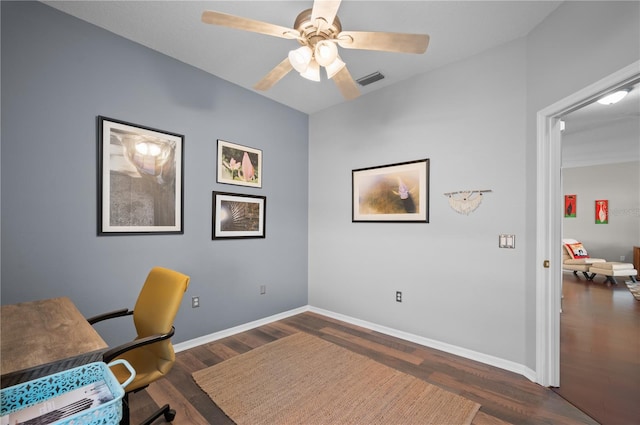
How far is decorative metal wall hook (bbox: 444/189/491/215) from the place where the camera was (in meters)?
2.71

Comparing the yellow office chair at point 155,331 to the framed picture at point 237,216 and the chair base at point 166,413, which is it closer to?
the chair base at point 166,413

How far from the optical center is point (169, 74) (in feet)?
9.18

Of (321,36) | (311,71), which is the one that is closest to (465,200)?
(311,71)

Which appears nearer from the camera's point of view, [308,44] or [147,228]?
[308,44]

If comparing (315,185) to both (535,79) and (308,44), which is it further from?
(535,79)

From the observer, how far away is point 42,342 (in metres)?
1.17

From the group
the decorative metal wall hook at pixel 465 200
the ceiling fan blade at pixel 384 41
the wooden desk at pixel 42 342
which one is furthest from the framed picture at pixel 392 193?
the wooden desk at pixel 42 342

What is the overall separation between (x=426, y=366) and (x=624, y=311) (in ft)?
12.5

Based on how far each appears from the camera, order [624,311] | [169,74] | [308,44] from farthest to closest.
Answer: [624,311], [169,74], [308,44]

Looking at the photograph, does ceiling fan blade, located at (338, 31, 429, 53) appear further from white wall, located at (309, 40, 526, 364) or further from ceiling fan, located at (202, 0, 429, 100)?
white wall, located at (309, 40, 526, 364)

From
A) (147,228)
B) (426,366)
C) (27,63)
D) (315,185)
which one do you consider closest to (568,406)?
(426,366)

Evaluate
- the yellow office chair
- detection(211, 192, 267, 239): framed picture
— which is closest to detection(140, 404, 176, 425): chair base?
the yellow office chair

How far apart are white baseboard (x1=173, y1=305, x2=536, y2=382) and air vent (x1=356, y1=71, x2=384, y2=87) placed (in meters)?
2.88

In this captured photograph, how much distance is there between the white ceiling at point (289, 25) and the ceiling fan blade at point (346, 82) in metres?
0.49
